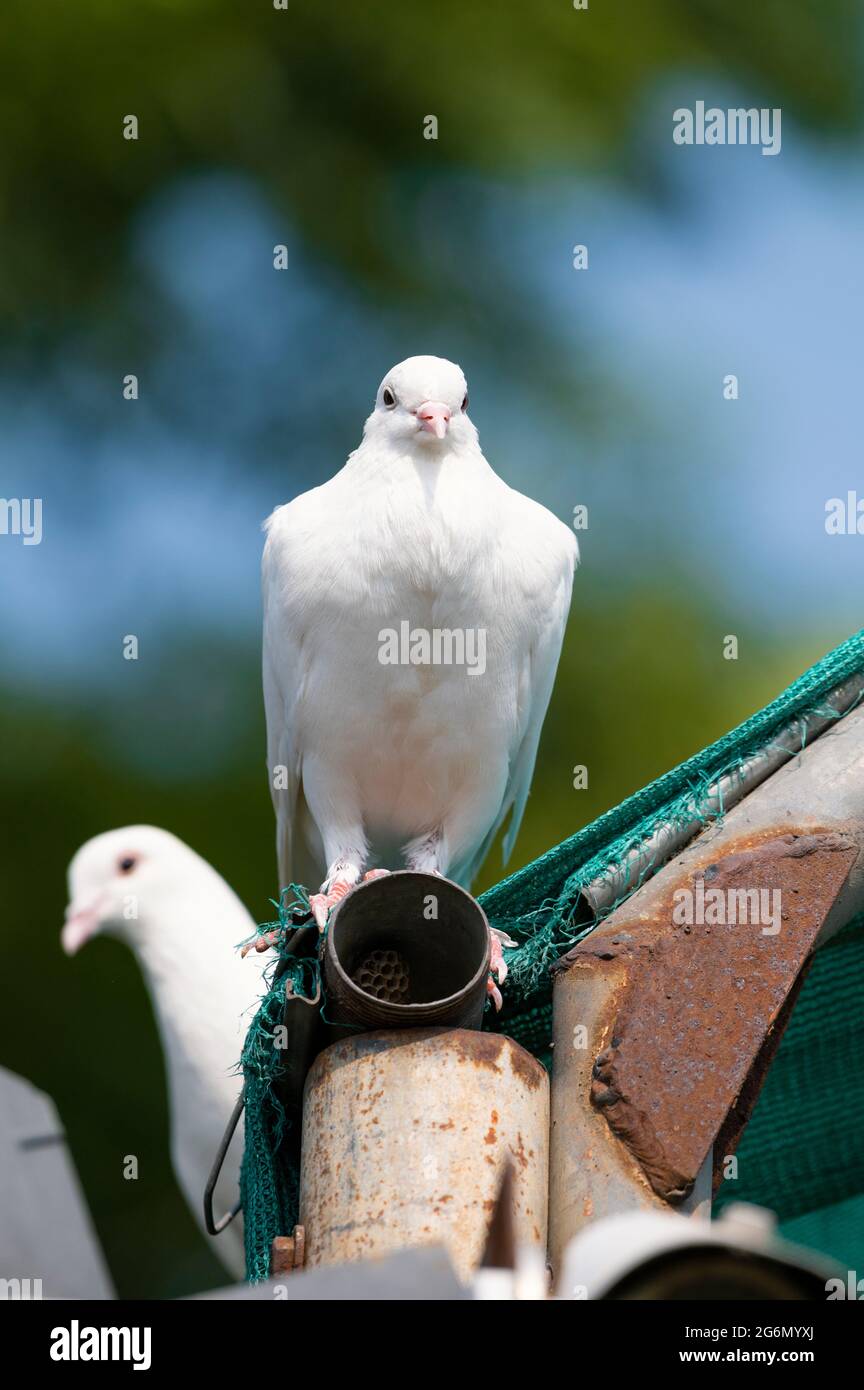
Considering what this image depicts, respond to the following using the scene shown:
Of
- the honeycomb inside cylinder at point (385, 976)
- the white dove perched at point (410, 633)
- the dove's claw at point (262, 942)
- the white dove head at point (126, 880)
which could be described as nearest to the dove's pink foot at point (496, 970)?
the honeycomb inside cylinder at point (385, 976)

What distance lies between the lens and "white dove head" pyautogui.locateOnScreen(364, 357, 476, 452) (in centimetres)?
560

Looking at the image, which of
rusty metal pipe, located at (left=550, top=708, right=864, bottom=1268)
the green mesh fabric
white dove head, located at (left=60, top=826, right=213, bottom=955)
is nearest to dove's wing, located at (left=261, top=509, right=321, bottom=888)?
white dove head, located at (left=60, top=826, right=213, bottom=955)

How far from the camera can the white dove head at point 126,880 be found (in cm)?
781

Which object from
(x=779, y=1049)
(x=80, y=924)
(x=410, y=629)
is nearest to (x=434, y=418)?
(x=410, y=629)

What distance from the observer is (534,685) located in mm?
5820

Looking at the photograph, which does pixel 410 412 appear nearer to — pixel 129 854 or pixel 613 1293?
pixel 129 854

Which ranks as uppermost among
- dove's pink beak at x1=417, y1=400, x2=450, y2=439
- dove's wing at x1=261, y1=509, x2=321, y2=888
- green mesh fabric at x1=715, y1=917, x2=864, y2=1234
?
dove's pink beak at x1=417, y1=400, x2=450, y2=439

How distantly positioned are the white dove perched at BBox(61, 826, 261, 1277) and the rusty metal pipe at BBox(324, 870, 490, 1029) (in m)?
2.09

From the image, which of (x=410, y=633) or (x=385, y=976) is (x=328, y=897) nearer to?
(x=385, y=976)

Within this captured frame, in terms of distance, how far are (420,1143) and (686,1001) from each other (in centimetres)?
68

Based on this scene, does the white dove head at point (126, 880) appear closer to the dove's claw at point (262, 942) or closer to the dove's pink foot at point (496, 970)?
the dove's claw at point (262, 942)

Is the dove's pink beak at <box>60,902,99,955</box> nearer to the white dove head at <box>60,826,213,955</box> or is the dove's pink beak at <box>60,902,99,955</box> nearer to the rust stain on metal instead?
the white dove head at <box>60,826,213,955</box>
